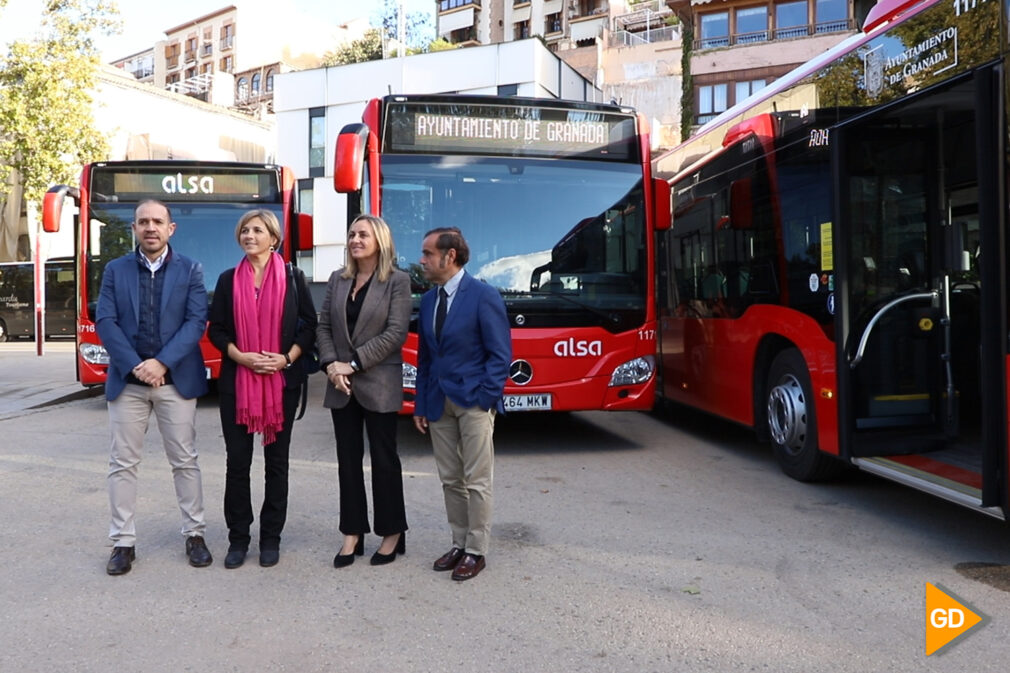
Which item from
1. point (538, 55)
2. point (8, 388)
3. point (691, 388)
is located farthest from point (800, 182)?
point (538, 55)

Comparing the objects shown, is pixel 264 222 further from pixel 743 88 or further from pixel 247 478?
pixel 743 88

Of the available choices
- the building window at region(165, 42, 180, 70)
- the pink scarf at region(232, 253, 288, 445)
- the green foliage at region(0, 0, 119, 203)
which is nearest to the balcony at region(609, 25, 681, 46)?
the green foliage at region(0, 0, 119, 203)

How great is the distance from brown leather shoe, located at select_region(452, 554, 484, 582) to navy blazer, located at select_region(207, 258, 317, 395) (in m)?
1.30

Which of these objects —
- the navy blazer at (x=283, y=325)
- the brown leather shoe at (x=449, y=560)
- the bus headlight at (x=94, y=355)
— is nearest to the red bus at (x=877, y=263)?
the brown leather shoe at (x=449, y=560)

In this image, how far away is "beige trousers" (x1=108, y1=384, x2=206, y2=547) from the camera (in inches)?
185

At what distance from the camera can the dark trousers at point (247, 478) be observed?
15.6ft

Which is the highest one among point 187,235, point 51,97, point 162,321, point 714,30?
point 714,30

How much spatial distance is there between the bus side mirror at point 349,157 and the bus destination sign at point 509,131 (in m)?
0.71

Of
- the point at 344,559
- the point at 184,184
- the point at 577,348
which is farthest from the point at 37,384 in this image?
the point at 344,559

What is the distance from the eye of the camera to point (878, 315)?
6156 mm

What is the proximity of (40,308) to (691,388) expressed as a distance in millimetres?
14073

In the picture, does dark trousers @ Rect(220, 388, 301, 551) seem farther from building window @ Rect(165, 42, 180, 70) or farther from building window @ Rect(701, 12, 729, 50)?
building window @ Rect(165, 42, 180, 70)

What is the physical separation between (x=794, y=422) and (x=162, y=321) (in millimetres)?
4601

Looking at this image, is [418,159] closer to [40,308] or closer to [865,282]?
[865,282]
